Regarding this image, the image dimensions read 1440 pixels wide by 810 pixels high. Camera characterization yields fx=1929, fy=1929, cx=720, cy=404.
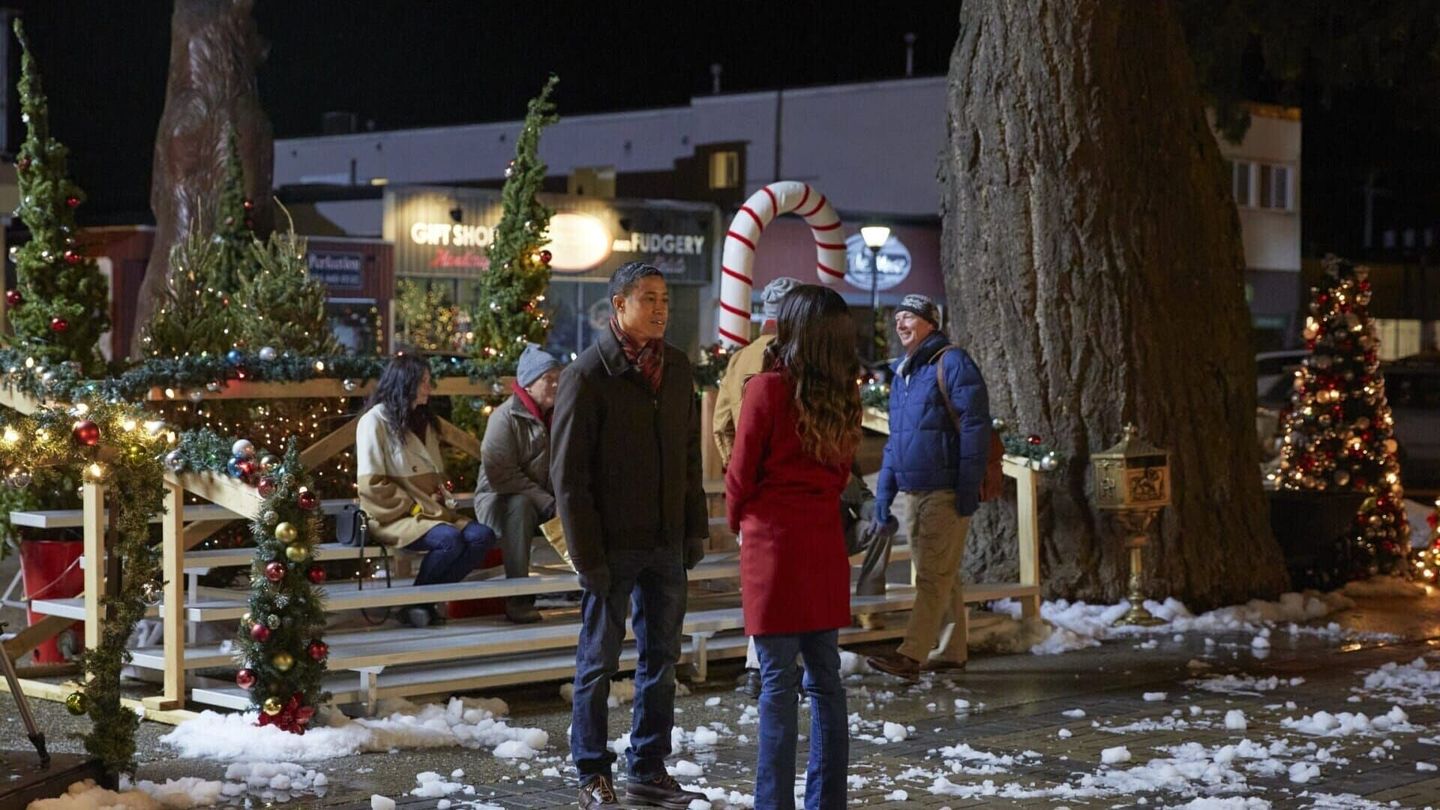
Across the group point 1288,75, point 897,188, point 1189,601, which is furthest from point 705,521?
point 897,188

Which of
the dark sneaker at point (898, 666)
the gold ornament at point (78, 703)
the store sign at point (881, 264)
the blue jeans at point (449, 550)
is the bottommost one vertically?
the dark sneaker at point (898, 666)

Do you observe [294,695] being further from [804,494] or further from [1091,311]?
[1091,311]

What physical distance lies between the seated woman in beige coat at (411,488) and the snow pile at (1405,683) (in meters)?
4.73

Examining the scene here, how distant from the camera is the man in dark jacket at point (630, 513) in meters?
7.03

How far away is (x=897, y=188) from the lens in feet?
153

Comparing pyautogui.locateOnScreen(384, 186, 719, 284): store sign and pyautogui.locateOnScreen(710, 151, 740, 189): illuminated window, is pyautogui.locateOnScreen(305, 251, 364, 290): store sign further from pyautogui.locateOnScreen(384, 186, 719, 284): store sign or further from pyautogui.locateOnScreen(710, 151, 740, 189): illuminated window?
pyautogui.locateOnScreen(710, 151, 740, 189): illuminated window

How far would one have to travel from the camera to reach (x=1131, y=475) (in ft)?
40.7

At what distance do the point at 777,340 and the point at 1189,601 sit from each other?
738cm

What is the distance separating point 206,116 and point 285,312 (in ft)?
27.1

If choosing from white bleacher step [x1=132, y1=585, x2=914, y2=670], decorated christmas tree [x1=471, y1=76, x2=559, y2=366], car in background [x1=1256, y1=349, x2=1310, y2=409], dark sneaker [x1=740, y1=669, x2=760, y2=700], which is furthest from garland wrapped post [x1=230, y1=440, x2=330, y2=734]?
car in background [x1=1256, y1=349, x2=1310, y2=409]

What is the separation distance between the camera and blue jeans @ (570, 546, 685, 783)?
23.4 ft

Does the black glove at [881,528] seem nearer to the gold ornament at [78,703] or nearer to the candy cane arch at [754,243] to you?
the candy cane arch at [754,243]

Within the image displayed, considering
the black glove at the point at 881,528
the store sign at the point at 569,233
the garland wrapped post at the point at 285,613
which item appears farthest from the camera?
the store sign at the point at 569,233

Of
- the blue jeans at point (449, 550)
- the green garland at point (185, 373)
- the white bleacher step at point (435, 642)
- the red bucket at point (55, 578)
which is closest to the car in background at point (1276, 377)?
the green garland at point (185, 373)
